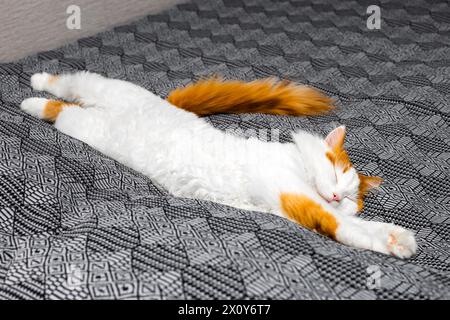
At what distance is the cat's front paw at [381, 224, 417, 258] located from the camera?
3.26ft

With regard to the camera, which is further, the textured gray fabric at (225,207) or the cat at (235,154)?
the cat at (235,154)

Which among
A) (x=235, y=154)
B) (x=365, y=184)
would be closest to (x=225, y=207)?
(x=235, y=154)

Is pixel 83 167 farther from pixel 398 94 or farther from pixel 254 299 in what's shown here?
pixel 398 94

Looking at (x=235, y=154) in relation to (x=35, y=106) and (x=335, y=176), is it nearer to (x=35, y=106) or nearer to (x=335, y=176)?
(x=335, y=176)

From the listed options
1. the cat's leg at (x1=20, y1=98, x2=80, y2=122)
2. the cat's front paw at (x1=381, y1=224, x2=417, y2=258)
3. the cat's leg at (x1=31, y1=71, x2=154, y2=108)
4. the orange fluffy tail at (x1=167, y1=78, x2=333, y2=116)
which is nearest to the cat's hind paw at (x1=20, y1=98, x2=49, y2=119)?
the cat's leg at (x1=20, y1=98, x2=80, y2=122)

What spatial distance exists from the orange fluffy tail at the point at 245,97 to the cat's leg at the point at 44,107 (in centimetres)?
33

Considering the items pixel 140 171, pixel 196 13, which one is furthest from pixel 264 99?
pixel 196 13

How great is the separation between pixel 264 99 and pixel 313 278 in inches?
28.8

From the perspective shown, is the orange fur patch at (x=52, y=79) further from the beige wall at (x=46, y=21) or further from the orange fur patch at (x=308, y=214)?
the orange fur patch at (x=308, y=214)

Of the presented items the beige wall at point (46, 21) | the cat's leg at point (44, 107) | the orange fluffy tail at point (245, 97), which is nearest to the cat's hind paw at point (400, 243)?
the orange fluffy tail at point (245, 97)

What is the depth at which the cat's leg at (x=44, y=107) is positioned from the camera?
5.04 ft

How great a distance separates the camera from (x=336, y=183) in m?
1.14

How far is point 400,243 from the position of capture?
995 mm
